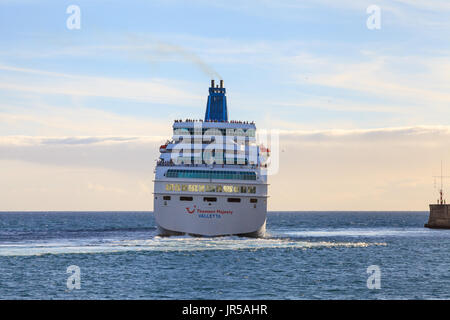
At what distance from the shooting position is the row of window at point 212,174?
7519 centimetres

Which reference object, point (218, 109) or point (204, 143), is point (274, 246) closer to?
point (204, 143)

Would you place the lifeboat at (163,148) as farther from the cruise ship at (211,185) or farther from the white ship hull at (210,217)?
the white ship hull at (210,217)

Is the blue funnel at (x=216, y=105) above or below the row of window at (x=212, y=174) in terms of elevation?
above

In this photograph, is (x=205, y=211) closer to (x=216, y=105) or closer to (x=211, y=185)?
(x=211, y=185)

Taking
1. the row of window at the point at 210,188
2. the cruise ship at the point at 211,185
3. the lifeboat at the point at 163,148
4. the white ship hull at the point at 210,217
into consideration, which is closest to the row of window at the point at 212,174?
the cruise ship at the point at 211,185

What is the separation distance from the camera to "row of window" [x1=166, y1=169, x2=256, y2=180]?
75188 millimetres

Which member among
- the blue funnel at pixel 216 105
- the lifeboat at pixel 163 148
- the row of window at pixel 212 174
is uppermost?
the blue funnel at pixel 216 105

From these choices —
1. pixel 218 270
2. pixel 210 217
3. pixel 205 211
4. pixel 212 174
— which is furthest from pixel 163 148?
pixel 218 270

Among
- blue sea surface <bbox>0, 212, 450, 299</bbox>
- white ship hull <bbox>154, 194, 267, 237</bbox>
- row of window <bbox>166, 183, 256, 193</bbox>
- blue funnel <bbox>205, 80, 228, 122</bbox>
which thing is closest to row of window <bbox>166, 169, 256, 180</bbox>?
row of window <bbox>166, 183, 256, 193</bbox>

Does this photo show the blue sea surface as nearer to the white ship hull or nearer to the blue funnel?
the white ship hull

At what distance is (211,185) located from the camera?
74.5 meters

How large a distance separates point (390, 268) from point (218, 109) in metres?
41.9
